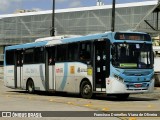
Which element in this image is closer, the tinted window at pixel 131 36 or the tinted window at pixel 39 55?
the tinted window at pixel 131 36

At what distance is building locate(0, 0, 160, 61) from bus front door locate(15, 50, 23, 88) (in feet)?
215

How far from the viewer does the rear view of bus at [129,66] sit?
1952 cm

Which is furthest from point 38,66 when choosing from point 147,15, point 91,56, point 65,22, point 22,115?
point 65,22

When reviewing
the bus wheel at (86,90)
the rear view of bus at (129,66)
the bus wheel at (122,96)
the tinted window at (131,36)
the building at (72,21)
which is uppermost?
the building at (72,21)

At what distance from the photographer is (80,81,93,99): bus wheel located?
21.1 metres

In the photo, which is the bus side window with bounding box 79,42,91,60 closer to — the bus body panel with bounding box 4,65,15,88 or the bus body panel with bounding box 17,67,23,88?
the bus body panel with bounding box 17,67,23,88

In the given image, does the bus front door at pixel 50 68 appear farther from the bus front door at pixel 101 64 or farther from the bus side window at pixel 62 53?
the bus front door at pixel 101 64

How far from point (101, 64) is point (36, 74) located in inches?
272

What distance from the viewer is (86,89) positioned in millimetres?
21359

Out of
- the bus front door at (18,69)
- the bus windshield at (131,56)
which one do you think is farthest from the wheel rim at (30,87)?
the bus windshield at (131,56)

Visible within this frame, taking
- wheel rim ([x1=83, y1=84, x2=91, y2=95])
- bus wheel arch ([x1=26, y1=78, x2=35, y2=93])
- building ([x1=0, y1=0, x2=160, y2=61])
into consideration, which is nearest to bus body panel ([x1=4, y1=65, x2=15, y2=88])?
bus wheel arch ([x1=26, y1=78, x2=35, y2=93])

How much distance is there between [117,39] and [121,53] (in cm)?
65

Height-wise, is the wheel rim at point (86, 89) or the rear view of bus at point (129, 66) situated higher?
the rear view of bus at point (129, 66)

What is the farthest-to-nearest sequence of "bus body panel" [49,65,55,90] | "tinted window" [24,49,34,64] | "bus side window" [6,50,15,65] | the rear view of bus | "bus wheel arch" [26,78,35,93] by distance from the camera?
1. "bus side window" [6,50,15,65]
2. "bus wheel arch" [26,78,35,93]
3. "tinted window" [24,49,34,64]
4. "bus body panel" [49,65,55,90]
5. the rear view of bus
